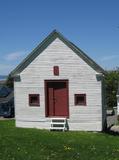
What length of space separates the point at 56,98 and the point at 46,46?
2780mm

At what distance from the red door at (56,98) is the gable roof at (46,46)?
5.24 ft

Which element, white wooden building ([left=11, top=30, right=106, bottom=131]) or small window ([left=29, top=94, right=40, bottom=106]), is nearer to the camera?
white wooden building ([left=11, top=30, right=106, bottom=131])

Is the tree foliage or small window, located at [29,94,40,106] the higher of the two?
the tree foliage

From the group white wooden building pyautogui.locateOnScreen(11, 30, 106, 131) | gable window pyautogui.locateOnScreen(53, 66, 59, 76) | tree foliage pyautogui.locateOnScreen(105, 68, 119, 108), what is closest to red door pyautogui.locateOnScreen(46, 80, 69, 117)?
white wooden building pyautogui.locateOnScreen(11, 30, 106, 131)

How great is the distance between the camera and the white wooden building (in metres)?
26.0

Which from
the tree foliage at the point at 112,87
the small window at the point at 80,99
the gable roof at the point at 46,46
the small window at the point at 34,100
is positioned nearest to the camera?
the gable roof at the point at 46,46

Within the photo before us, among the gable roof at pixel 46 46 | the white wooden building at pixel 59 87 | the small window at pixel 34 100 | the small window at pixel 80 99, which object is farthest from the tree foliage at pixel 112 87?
the small window at pixel 80 99

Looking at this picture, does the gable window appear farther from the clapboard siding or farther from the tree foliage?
the tree foliage

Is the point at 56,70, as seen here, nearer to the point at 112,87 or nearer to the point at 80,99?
the point at 80,99

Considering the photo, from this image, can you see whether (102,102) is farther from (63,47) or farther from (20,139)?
(20,139)

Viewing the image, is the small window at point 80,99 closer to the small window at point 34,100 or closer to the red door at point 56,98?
the red door at point 56,98

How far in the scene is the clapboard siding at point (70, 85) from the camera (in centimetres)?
2595

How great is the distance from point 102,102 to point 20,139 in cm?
785

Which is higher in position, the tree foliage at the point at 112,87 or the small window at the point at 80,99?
the tree foliage at the point at 112,87
